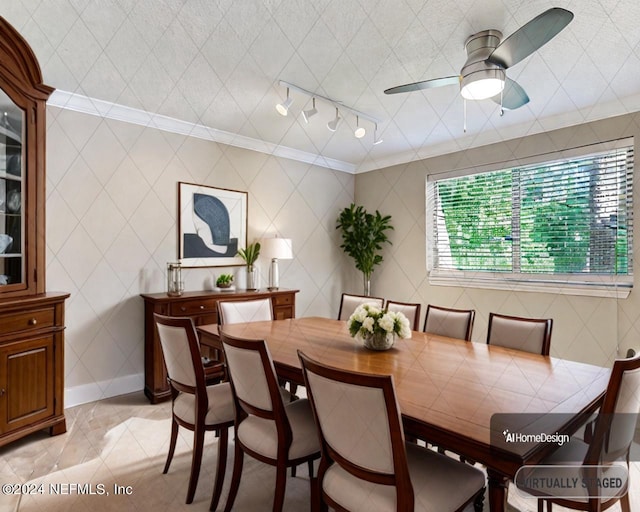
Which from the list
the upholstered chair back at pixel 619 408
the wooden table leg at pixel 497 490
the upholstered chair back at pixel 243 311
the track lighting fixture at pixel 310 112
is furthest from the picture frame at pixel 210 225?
the upholstered chair back at pixel 619 408

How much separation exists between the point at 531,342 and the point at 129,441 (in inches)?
103

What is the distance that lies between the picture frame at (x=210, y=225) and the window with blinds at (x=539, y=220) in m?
2.18

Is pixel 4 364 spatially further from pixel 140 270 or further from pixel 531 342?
→ pixel 531 342

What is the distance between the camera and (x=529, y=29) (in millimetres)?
1539

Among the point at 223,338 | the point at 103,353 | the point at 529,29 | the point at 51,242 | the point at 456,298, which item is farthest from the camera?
the point at 456,298

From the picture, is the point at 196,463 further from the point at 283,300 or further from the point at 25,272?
the point at 283,300

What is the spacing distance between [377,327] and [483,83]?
139 cm

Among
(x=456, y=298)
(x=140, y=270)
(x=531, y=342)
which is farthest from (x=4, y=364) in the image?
(x=456, y=298)

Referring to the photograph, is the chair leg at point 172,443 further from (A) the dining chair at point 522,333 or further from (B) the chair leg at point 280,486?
(A) the dining chair at point 522,333

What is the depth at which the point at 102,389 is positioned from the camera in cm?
320

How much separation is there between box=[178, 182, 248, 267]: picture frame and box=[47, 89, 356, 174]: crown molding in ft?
1.67

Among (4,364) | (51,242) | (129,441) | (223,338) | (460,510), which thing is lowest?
(129,441)

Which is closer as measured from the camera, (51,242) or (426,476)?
(426,476)

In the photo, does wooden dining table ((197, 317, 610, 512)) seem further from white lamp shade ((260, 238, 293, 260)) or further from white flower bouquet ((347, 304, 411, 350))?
white lamp shade ((260, 238, 293, 260))
